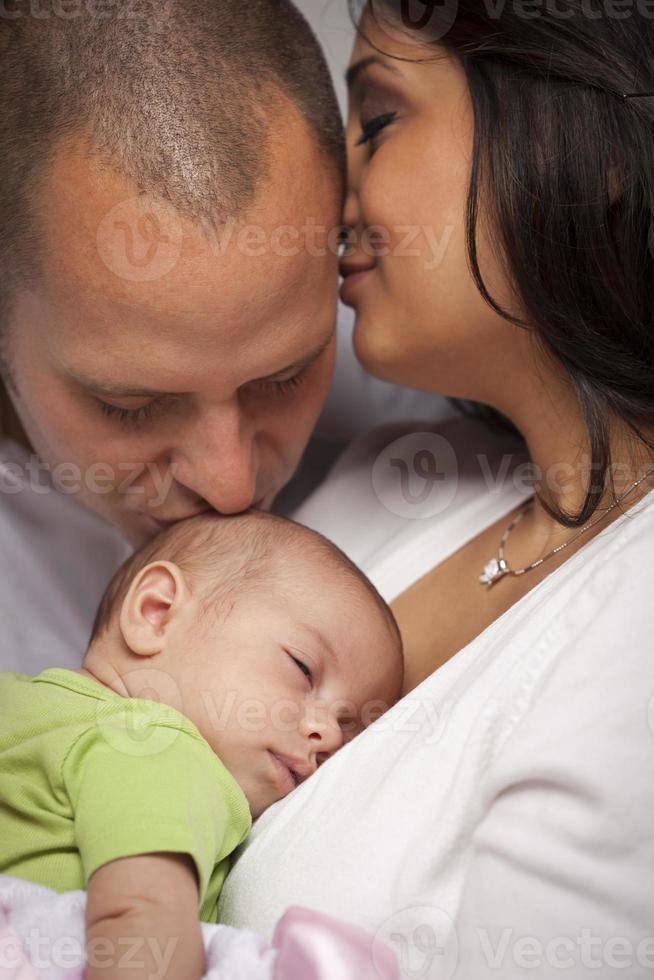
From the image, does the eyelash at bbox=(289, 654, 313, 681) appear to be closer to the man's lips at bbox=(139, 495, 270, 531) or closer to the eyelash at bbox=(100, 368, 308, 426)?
the man's lips at bbox=(139, 495, 270, 531)

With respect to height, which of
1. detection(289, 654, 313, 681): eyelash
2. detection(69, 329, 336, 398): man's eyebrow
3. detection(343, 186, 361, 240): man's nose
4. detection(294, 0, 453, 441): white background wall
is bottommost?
detection(294, 0, 453, 441): white background wall

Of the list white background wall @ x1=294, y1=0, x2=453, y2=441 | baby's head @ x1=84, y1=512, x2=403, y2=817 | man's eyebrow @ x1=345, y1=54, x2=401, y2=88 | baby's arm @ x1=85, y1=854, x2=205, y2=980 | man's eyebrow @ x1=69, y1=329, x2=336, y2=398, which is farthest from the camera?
white background wall @ x1=294, y1=0, x2=453, y2=441

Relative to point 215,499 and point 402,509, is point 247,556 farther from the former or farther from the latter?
point 402,509

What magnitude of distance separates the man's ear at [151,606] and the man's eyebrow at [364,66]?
714mm

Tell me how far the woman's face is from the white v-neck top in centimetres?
35

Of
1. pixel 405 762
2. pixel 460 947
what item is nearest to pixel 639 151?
pixel 405 762

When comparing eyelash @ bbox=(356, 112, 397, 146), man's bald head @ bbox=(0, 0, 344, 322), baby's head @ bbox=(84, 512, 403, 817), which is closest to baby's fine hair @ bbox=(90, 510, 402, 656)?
baby's head @ bbox=(84, 512, 403, 817)

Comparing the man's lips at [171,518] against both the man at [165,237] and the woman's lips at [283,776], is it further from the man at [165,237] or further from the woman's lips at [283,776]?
the woman's lips at [283,776]

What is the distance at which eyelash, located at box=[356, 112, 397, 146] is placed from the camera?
1.42 meters

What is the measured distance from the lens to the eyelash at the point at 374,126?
4.66ft

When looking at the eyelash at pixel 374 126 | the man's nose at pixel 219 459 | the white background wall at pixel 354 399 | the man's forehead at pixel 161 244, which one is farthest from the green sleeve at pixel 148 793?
the white background wall at pixel 354 399

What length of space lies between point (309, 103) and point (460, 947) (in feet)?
3.38

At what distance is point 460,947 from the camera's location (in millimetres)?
961

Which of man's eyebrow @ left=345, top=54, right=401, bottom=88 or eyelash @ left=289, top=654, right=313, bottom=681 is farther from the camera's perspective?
Result: man's eyebrow @ left=345, top=54, right=401, bottom=88
